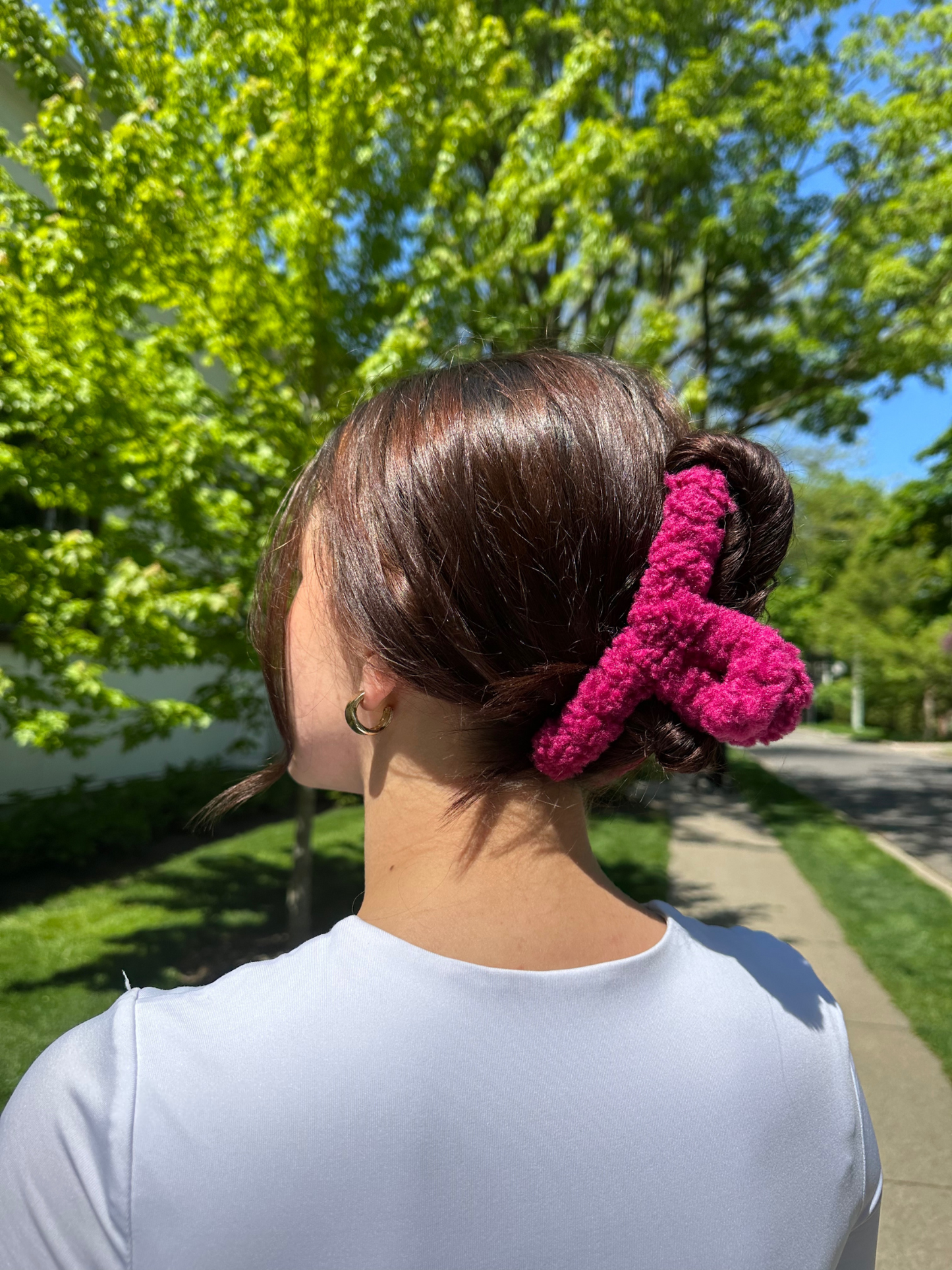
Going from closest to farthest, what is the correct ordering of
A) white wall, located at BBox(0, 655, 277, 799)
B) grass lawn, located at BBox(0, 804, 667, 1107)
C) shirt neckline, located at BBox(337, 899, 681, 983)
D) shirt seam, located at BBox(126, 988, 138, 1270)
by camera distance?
shirt seam, located at BBox(126, 988, 138, 1270) < shirt neckline, located at BBox(337, 899, 681, 983) < grass lawn, located at BBox(0, 804, 667, 1107) < white wall, located at BBox(0, 655, 277, 799)

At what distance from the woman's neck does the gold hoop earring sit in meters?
0.04

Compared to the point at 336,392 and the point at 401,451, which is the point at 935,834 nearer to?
the point at 336,392

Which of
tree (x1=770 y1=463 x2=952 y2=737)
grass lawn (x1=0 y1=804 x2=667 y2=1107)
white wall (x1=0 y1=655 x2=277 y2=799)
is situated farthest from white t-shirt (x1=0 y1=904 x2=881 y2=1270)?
tree (x1=770 y1=463 x2=952 y2=737)

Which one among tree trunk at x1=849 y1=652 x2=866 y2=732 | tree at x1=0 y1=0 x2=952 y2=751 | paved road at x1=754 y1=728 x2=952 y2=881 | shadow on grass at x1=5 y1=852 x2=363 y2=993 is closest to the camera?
tree at x1=0 y1=0 x2=952 y2=751

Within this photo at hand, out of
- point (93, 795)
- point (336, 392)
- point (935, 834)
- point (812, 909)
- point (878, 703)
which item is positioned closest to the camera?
point (336, 392)

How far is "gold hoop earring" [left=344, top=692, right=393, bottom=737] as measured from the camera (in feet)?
3.11

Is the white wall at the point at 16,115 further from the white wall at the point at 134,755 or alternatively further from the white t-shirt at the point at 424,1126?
the white t-shirt at the point at 424,1126

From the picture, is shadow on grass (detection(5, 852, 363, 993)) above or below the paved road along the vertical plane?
above

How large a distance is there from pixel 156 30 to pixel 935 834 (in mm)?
10858

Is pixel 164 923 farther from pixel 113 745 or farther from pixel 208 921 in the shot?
pixel 113 745

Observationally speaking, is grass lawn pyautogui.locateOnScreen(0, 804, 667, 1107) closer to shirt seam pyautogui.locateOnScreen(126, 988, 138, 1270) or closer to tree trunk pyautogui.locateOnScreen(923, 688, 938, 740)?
shirt seam pyautogui.locateOnScreen(126, 988, 138, 1270)

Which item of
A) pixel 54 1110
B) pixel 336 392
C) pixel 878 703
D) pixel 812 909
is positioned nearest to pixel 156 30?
pixel 336 392

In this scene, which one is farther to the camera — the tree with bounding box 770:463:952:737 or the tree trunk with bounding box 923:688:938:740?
the tree trunk with bounding box 923:688:938:740

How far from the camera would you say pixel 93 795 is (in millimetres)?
8156
